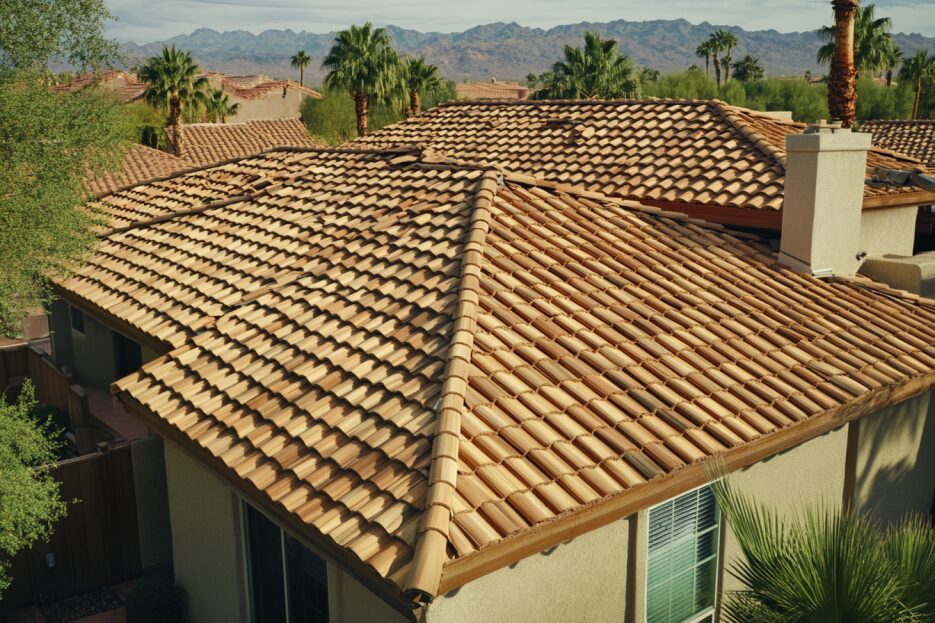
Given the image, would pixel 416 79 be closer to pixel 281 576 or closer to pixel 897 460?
pixel 897 460

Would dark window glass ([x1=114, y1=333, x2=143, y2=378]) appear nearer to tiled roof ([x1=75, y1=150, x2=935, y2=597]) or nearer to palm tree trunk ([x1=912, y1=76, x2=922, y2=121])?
tiled roof ([x1=75, y1=150, x2=935, y2=597])

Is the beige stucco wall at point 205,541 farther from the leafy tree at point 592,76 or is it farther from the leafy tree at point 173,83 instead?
the leafy tree at point 173,83

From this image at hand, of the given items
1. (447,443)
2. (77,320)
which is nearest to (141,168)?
(77,320)

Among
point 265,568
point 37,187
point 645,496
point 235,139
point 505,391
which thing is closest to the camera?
point 645,496

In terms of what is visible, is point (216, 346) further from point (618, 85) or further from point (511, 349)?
point (618, 85)

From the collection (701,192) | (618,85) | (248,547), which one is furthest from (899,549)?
(618,85)

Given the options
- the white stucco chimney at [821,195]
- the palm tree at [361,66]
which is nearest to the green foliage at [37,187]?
the white stucco chimney at [821,195]
